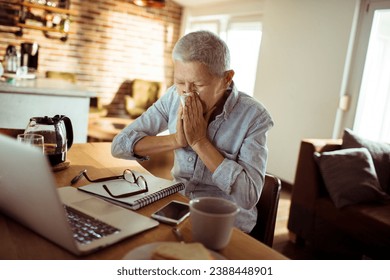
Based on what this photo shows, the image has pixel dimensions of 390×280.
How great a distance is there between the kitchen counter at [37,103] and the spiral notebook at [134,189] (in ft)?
6.07

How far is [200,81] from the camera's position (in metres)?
1.16

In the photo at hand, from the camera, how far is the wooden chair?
112 cm

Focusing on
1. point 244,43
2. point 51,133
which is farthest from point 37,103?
point 244,43

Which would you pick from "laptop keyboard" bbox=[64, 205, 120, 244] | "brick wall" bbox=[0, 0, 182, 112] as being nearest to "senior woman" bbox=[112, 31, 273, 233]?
"laptop keyboard" bbox=[64, 205, 120, 244]

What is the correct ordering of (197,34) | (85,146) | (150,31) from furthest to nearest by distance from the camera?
(150,31) < (85,146) < (197,34)

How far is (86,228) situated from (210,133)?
637 mm

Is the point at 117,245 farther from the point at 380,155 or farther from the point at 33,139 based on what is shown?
the point at 380,155

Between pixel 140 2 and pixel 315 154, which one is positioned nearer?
pixel 315 154

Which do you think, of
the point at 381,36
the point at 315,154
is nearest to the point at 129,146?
the point at 315,154

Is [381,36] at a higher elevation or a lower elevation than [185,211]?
higher

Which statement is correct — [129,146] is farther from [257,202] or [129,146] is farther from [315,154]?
[315,154]

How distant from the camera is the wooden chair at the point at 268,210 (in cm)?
112
